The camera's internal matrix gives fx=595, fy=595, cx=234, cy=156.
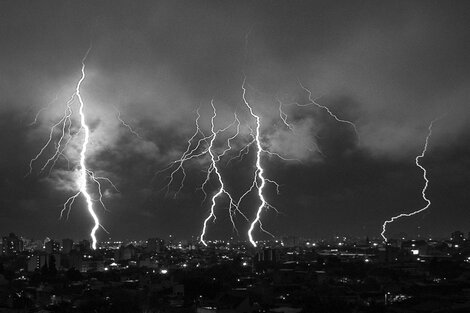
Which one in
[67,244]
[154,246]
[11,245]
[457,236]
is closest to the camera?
[67,244]

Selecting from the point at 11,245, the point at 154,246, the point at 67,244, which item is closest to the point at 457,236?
the point at 154,246

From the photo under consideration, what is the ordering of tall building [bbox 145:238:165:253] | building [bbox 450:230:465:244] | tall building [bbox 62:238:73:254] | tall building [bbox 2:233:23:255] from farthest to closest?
1. building [bbox 450:230:465:244]
2. tall building [bbox 145:238:165:253]
3. tall building [bbox 2:233:23:255]
4. tall building [bbox 62:238:73:254]

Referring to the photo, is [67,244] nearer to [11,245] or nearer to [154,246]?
[11,245]

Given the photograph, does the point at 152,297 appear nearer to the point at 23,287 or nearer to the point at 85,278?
the point at 23,287

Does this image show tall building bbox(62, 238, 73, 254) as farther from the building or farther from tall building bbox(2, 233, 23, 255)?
the building

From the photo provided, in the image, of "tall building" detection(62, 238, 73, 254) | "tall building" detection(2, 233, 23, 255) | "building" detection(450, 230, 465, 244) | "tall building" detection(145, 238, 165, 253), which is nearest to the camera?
"tall building" detection(62, 238, 73, 254)

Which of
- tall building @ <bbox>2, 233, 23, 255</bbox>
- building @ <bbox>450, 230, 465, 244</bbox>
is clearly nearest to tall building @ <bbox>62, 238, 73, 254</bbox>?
tall building @ <bbox>2, 233, 23, 255</bbox>

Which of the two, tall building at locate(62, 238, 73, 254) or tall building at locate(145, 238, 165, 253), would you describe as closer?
tall building at locate(62, 238, 73, 254)

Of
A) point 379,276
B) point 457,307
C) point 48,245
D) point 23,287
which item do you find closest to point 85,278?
point 23,287
